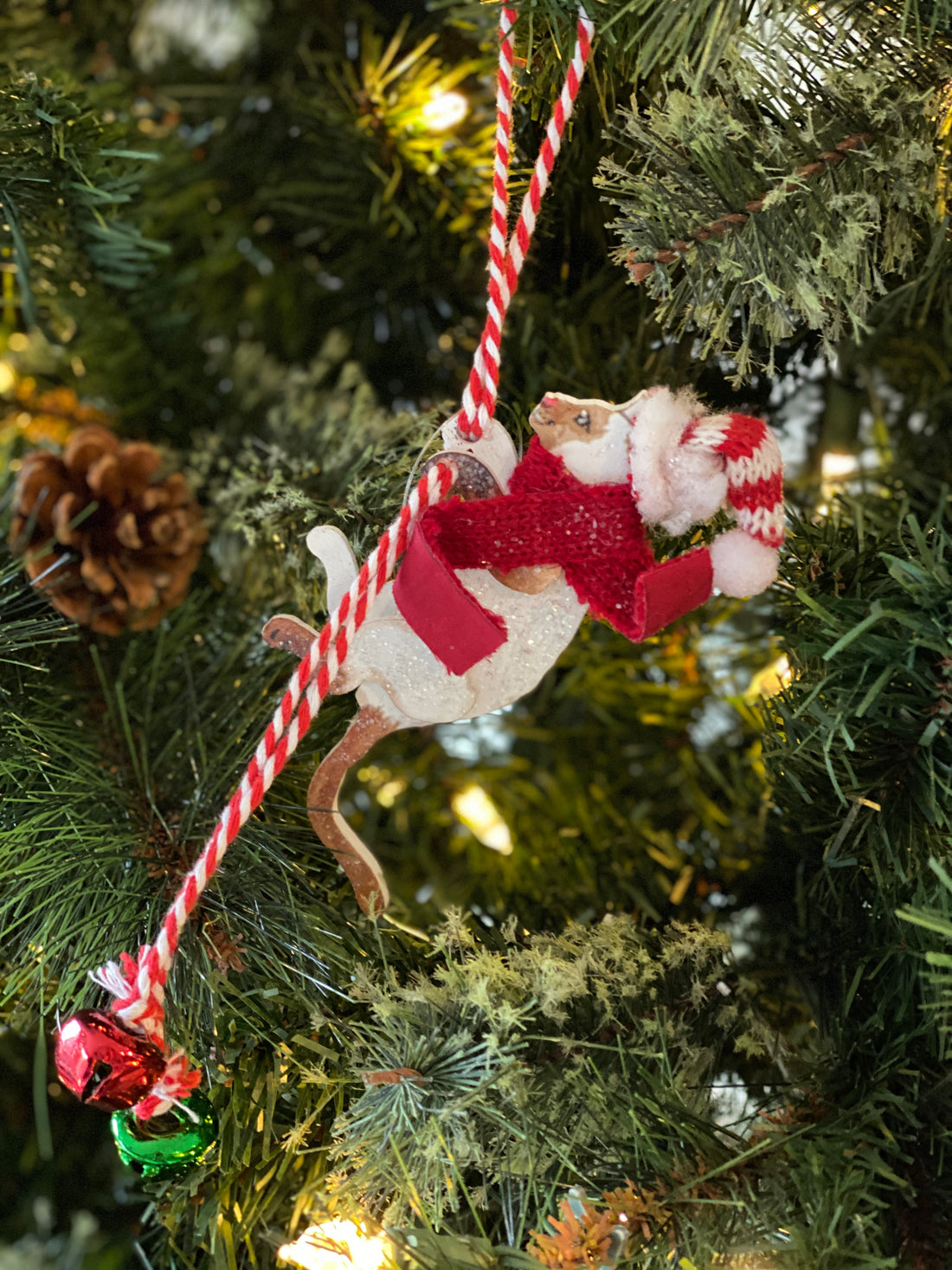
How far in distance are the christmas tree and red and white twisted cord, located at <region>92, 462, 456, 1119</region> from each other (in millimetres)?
11

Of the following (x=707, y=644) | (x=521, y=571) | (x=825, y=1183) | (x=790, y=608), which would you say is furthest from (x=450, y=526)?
(x=707, y=644)

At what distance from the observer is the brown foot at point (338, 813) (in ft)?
1.64

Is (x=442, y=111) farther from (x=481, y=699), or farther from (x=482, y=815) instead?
(x=482, y=815)

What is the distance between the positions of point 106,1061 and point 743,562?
367 millimetres

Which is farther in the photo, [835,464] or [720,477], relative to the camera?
[835,464]

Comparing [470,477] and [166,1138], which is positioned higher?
[470,477]

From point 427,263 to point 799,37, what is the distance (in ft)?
1.10

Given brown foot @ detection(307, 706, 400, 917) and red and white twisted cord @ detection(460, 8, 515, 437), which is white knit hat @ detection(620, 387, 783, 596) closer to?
red and white twisted cord @ detection(460, 8, 515, 437)

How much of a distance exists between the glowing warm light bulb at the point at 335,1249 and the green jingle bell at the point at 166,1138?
0.06 meters

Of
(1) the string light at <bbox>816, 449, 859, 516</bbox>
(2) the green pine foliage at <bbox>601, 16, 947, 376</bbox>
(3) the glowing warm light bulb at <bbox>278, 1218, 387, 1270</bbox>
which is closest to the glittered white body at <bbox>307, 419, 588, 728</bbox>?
(2) the green pine foliage at <bbox>601, 16, 947, 376</bbox>

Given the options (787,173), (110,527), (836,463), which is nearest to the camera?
(787,173)

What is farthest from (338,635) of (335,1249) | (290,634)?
(335,1249)

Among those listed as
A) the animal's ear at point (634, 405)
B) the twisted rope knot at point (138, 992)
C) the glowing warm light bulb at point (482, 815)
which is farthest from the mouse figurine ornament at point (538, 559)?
the glowing warm light bulb at point (482, 815)

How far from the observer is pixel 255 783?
0.46m
